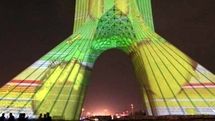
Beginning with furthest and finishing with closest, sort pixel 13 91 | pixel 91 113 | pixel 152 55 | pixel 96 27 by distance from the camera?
pixel 91 113 < pixel 96 27 < pixel 152 55 < pixel 13 91

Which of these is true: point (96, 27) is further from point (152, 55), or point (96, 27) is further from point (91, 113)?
point (91, 113)

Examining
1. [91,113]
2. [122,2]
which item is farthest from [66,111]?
[91,113]

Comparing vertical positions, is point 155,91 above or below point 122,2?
below

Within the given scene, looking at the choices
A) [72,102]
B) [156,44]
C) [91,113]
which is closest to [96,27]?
[156,44]

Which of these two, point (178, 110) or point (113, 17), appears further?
point (113, 17)

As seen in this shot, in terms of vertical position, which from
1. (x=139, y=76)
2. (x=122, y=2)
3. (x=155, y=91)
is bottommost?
(x=155, y=91)

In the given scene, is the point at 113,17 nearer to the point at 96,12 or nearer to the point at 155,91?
the point at 96,12

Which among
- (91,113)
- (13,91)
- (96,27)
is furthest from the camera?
(91,113)
